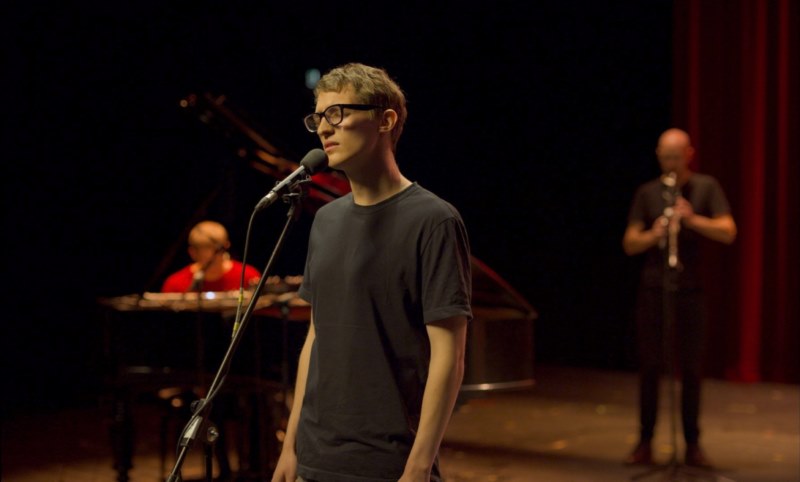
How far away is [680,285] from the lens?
5.48 metres

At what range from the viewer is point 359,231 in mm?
2314

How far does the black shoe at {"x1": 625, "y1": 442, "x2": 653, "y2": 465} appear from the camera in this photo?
564 cm

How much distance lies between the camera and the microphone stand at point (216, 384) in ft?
7.65

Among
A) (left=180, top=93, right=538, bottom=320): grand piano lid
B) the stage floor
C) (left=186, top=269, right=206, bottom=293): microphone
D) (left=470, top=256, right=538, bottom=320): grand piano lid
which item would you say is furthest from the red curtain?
(left=186, top=269, right=206, bottom=293): microphone

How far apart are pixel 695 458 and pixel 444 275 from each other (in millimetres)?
3772

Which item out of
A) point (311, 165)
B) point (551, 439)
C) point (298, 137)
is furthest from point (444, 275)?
point (298, 137)

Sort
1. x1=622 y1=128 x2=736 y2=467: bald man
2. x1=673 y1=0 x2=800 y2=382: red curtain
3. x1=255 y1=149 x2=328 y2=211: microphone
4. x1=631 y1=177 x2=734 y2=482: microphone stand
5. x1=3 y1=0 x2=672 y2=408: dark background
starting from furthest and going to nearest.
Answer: x1=673 y1=0 x2=800 y2=382: red curtain < x1=3 y1=0 x2=672 y2=408: dark background < x1=622 y1=128 x2=736 y2=467: bald man < x1=631 y1=177 x2=734 y2=482: microphone stand < x1=255 y1=149 x2=328 y2=211: microphone

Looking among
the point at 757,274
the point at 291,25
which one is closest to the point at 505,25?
the point at 291,25

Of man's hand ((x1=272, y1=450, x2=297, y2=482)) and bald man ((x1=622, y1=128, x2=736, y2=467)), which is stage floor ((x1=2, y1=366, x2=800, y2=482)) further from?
man's hand ((x1=272, y1=450, x2=297, y2=482))

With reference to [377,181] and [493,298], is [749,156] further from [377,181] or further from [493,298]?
[377,181]

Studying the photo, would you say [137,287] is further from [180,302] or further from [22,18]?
[180,302]

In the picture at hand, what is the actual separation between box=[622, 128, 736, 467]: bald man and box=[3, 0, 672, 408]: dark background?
3.04 metres

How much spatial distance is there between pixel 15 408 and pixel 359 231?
676 centimetres

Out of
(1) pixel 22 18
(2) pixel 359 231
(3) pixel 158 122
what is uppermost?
(1) pixel 22 18
